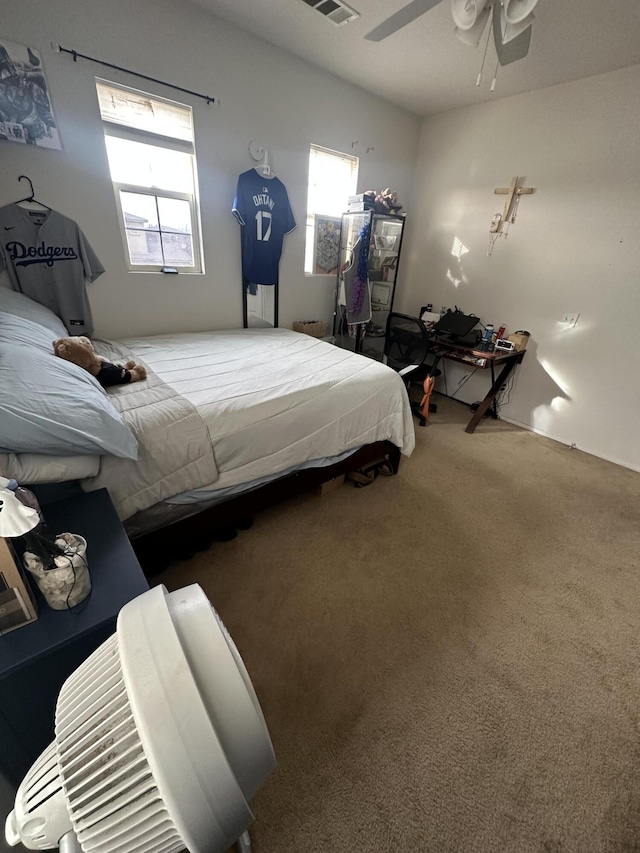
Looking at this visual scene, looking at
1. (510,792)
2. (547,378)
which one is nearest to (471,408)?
(547,378)

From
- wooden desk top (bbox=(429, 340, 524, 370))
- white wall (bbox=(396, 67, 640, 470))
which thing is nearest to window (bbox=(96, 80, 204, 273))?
wooden desk top (bbox=(429, 340, 524, 370))

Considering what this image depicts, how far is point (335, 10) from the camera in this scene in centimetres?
201

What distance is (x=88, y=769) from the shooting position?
1.20 feet

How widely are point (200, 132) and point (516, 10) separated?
1.99 metres

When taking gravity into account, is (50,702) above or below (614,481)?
above

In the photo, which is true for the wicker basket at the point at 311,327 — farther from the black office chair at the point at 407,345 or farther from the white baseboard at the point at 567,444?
the white baseboard at the point at 567,444

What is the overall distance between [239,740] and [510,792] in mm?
1252

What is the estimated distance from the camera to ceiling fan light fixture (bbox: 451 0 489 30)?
1.39 m

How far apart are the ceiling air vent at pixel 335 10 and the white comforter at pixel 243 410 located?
1.87 meters

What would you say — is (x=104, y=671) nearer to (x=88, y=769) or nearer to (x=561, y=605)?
(x=88, y=769)

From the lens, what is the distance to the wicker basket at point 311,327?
3.38 metres

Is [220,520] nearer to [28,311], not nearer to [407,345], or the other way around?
[28,311]

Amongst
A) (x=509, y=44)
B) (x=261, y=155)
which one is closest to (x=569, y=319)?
(x=509, y=44)

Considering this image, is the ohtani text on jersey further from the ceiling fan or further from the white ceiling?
the ceiling fan
